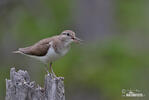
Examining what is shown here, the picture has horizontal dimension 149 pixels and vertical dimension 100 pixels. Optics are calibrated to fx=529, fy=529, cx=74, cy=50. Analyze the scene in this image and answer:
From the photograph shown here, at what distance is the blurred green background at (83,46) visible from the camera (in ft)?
56.3

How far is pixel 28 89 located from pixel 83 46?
10.3 meters

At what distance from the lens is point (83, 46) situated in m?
18.7

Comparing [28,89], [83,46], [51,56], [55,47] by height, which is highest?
[83,46]

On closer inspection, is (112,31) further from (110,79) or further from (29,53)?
(29,53)

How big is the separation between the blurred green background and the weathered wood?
276 inches

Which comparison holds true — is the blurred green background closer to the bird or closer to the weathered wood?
the bird

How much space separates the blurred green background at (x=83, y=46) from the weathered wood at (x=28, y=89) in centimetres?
701

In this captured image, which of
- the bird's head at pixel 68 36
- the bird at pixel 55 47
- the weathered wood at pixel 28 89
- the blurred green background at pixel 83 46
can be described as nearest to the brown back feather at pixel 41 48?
the bird at pixel 55 47

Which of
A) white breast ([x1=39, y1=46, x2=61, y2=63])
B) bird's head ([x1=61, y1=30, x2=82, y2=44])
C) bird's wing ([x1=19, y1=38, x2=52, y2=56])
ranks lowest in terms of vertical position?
white breast ([x1=39, y1=46, x2=61, y2=63])

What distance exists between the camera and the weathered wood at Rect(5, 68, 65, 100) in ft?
27.7

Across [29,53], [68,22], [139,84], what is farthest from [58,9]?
[29,53]

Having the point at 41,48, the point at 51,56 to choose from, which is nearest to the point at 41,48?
the point at 41,48

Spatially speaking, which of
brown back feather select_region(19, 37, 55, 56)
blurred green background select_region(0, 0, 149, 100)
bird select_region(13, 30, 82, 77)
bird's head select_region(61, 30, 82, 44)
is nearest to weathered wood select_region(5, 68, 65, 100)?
bird select_region(13, 30, 82, 77)

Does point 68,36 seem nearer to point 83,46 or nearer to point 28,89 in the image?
point 28,89
